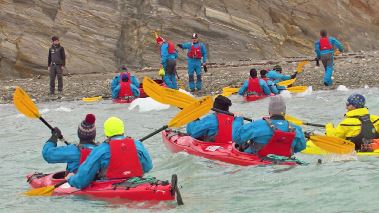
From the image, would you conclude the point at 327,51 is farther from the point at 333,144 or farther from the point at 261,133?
the point at 261,133

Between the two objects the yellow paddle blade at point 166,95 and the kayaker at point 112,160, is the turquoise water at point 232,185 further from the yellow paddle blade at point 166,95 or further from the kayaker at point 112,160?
the yellow paddle blade at point 166,95

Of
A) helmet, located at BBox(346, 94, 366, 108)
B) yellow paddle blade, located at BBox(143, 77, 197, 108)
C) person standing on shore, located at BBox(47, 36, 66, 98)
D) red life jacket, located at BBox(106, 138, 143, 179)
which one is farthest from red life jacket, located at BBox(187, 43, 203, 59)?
red life jacket, located at BBox(106, 138, 143, 179)

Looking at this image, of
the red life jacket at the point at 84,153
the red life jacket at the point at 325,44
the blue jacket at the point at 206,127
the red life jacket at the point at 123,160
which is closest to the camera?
the red life jacket at the point at 123,160

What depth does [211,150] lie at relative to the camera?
9609 mm

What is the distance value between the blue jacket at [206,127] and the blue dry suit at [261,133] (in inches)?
35.6

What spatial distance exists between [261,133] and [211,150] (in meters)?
1.26

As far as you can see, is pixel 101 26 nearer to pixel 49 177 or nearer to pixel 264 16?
pixel 264 16

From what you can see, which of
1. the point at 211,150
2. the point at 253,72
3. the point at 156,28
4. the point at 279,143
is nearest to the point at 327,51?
the point at 253,72

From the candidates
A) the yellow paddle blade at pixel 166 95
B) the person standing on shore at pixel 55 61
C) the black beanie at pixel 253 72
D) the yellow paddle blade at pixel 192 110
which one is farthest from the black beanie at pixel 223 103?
the person standing on shore at pixel 55 61

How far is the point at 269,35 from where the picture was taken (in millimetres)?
27609

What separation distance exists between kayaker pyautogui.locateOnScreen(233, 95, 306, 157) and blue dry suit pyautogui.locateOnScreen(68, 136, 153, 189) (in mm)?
1599

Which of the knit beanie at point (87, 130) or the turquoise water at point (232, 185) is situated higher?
the knit beanie at point (87, 130)

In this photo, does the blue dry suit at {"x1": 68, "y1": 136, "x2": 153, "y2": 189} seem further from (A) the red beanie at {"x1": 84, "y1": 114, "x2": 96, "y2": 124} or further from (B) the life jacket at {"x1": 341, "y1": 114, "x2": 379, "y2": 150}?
(B) the life jacket at {"x1": 341, "y1": 114, "x2": 379, "y2": 150}

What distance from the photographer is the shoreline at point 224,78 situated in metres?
19.2
